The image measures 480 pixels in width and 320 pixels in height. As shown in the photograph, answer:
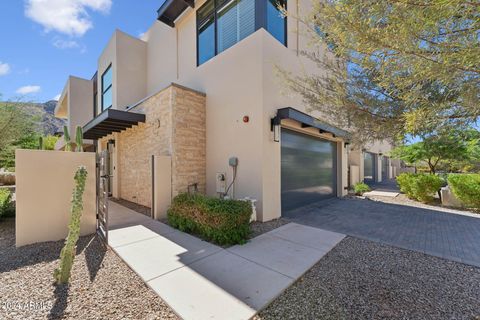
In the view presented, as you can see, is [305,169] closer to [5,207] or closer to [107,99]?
[5,207]

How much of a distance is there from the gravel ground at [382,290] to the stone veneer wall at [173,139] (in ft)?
16.1

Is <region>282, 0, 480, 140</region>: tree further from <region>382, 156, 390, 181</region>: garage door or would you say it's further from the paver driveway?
<region>382, 156, 390, 181</region>: garage door

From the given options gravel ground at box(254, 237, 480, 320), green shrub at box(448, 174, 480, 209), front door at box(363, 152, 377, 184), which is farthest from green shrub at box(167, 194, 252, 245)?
front door at box(363, 152, 377, 184)

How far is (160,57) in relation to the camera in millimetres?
10641

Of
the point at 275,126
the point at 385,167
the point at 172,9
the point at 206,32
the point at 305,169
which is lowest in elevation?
the point at 385,167

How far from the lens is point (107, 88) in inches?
464

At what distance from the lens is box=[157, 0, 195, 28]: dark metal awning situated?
8.64m

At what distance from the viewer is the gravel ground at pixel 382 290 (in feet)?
8.08

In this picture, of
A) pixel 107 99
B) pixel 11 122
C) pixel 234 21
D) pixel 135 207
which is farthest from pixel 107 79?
pixel 234 21

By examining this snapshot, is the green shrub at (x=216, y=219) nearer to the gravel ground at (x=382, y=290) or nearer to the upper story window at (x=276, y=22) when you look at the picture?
the gravel ground at (x=382, y=290)

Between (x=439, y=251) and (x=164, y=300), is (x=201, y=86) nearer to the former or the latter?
(x=164, y=300)

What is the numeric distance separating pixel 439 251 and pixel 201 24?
1052 centimetres

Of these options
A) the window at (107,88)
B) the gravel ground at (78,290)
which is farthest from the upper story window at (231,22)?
the gravel ground at (78,290)

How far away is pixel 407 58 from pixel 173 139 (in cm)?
609
